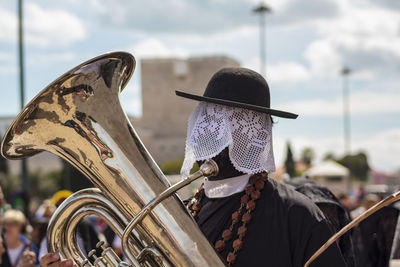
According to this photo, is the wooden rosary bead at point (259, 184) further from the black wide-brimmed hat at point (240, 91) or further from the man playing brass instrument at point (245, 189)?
the black wide-brimmed hat at point (240, 91)

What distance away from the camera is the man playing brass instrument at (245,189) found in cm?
210

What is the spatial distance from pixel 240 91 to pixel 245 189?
1.34 feet

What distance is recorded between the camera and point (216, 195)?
238 cm

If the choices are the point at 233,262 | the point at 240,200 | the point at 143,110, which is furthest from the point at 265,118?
the point at 143,110

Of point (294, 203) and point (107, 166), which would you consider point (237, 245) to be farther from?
point (107, 166)

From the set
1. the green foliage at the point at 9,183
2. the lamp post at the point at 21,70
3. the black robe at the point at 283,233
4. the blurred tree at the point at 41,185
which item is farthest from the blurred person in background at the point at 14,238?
the blurred tree at the point at 41,185

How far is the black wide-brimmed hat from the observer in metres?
2.23

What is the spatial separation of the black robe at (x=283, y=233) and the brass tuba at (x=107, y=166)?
0.23 meters

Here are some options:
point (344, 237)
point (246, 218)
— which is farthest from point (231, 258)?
point (344, 237)

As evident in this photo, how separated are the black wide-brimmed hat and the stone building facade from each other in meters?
48.8

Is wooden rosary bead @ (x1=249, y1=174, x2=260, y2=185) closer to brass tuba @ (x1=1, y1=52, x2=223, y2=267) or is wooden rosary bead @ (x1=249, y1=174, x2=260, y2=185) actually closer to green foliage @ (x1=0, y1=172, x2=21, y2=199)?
brass tuba @ (x1=1, y1=52, x2=223, y2=267)

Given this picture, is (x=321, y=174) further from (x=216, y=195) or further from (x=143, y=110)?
(x=143, y=110)

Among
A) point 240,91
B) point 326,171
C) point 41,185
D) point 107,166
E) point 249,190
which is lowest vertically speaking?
point 41,185

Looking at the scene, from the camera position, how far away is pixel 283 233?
6.92 ft
